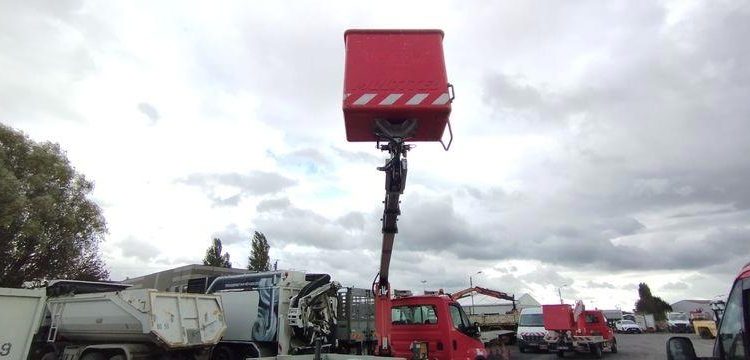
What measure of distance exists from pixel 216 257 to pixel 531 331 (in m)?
31.4

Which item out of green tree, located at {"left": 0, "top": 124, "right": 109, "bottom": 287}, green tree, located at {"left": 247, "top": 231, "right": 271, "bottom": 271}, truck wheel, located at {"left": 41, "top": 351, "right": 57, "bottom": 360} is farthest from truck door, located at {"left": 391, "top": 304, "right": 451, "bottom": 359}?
green tree, located at {"left": 247, "top": 231, "right": 271, "bottom": 271}

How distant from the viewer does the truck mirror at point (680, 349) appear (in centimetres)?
367

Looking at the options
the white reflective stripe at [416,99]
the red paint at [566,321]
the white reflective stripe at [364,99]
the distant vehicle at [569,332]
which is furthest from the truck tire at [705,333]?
the white reflective stripe at [364,99]

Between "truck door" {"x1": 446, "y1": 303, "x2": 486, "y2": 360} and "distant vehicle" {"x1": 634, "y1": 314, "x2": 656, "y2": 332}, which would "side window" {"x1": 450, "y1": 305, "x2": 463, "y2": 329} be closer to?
"truck door" {"x1": 446, "y1": 303, "x2": 486, "y2": 360}

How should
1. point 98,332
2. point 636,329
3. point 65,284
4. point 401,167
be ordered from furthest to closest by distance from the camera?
point 636,329 < point 65,284 < point 98,332 < point 401,167

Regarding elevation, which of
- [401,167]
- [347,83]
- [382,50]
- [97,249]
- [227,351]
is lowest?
[227,351]

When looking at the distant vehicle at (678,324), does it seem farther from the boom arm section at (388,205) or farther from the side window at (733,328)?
the side window at (733,328)

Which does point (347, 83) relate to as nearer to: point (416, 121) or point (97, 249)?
point (416, 121)

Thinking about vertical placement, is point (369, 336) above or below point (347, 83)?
below

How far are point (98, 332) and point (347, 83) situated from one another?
9214 millimetres

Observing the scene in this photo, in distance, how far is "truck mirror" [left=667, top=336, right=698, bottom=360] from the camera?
3668mm

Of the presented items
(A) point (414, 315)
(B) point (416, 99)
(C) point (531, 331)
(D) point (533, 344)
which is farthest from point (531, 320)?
(B) point (416, 99)

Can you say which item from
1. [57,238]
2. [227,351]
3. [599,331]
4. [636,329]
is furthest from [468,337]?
[636,329]

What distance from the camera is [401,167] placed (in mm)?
5570
